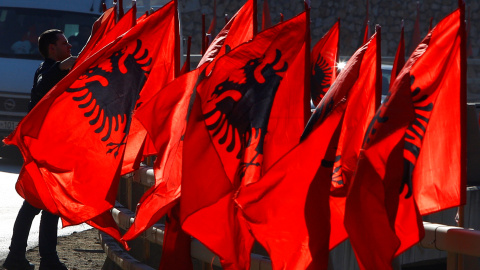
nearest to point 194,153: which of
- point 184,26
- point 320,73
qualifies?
point 320,73

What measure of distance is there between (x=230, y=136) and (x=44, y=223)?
7.57 ft

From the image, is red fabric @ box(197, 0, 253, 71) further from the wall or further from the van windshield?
the wall

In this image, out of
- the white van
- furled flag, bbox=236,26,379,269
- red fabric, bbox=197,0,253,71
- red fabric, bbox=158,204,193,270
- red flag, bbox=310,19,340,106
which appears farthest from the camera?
the white van

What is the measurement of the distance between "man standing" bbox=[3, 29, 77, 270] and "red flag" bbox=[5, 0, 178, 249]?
770 mm

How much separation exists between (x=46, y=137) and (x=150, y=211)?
1.16 m

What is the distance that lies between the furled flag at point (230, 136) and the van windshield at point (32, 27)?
32.0 feet

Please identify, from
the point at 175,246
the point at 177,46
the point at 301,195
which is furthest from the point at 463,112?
the point at 177,46

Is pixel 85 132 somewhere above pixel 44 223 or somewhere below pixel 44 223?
above

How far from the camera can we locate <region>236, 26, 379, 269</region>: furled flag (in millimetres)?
4887

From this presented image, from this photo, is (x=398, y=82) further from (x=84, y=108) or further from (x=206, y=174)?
(x=84, y=108)

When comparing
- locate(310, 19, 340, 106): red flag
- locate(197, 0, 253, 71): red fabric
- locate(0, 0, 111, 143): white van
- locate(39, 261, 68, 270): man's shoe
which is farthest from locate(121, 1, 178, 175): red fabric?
locate(0, 0, 111, 143): white van

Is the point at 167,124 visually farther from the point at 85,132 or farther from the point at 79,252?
the point at 79,252

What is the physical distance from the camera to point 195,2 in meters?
29.7

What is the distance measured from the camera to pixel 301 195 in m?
4.98
